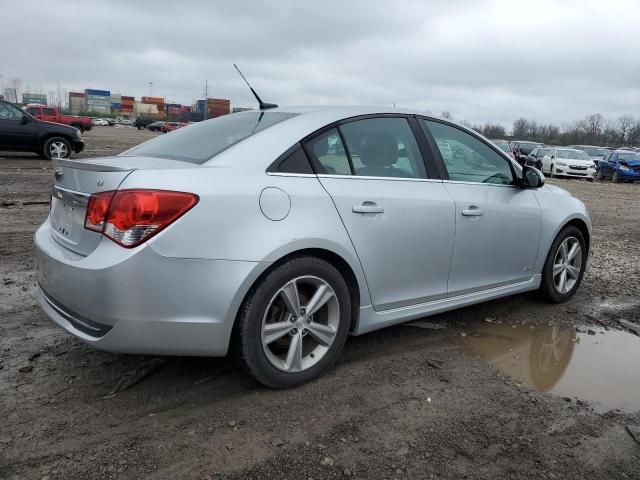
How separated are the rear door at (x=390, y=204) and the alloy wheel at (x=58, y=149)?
45.7ft

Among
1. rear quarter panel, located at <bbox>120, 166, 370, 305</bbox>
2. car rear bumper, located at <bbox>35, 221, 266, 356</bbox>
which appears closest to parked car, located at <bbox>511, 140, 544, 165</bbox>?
rear quarter panel, located at <bbox>120, 166, 370, 305</bbox>

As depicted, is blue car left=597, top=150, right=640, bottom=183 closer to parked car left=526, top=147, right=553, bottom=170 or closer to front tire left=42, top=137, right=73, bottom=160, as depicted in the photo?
parked car left=526, top=147, right=553, bottom=170

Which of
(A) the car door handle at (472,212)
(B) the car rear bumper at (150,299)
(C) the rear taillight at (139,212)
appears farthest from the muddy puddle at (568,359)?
(C) the rear taillight at (139,212)

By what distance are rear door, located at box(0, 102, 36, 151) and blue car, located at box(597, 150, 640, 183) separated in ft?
73.4

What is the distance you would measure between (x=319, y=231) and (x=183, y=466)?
4.36 ft

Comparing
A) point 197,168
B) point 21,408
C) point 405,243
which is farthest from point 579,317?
point 21,408

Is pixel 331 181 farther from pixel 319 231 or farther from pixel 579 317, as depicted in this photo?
pixel 579 317

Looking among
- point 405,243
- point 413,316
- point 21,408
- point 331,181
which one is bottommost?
point 21,408

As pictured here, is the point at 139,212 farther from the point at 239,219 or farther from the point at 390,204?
the point at 390,204

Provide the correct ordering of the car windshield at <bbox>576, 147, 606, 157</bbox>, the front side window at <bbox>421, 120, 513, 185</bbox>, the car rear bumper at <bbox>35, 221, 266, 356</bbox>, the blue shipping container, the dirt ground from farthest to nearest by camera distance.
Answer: the blue shipping container, the car windshield at <bbox>576, 147, 606, 157</bbox>, the front side window at <bbox>421, 120, 513, 185</bbox>, the car rear bumper at <bbox>35, 221, 266, 356</bbox>, the dirt ground

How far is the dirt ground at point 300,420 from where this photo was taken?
2410 mm

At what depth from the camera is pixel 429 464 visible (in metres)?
2.46

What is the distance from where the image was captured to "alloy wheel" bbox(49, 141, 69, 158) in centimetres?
1525

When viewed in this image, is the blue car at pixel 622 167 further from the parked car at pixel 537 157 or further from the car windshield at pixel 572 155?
the parked car at pixel 537 157
